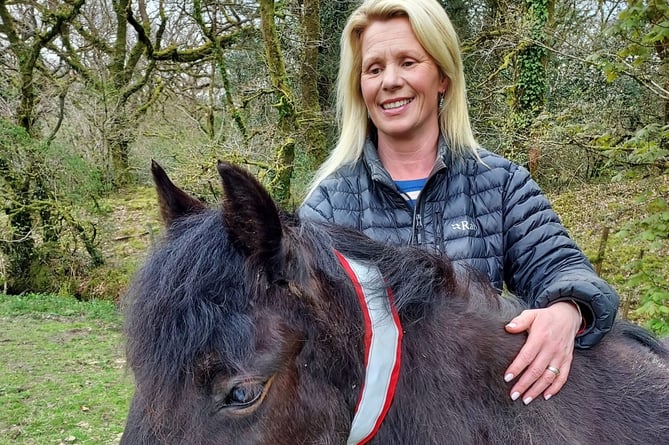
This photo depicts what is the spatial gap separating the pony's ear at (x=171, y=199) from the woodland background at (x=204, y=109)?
7036 millimetres

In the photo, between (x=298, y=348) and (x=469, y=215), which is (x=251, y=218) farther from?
(x=469, y=215)

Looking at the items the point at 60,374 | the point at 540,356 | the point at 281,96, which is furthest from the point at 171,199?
the point at 281,96

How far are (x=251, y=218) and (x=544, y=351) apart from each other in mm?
939

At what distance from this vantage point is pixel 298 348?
1.35 m

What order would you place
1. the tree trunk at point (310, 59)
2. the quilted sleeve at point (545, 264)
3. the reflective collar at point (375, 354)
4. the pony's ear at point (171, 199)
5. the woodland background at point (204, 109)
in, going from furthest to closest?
the tree trunk at point (310, 59) → the woodland background at point (204, 109) → the quilted sleeve at point (545, 264) → the pony's ear at point (171, 199) → the reflective collar at point (375, 354)

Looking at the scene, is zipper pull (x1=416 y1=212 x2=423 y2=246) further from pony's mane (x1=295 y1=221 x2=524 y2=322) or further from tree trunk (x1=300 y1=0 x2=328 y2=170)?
tree trunk (x1=300 y1=0 x2=328 y2=170)

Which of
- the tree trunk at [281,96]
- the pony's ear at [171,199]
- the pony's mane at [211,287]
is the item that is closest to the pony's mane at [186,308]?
the pony's mane at [211,287]

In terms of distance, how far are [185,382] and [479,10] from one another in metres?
14.2

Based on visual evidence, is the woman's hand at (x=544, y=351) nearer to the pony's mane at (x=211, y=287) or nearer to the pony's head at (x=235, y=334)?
the pony's mane at (x=211, y=287)

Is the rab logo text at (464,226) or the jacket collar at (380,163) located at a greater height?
the jacket collar at (380,163)

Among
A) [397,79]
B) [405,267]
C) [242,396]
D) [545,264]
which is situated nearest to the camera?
[242,396]

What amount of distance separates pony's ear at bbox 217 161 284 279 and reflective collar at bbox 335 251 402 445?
204 millimetres

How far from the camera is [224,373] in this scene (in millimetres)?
1275

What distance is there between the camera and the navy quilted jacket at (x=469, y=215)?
220cm
